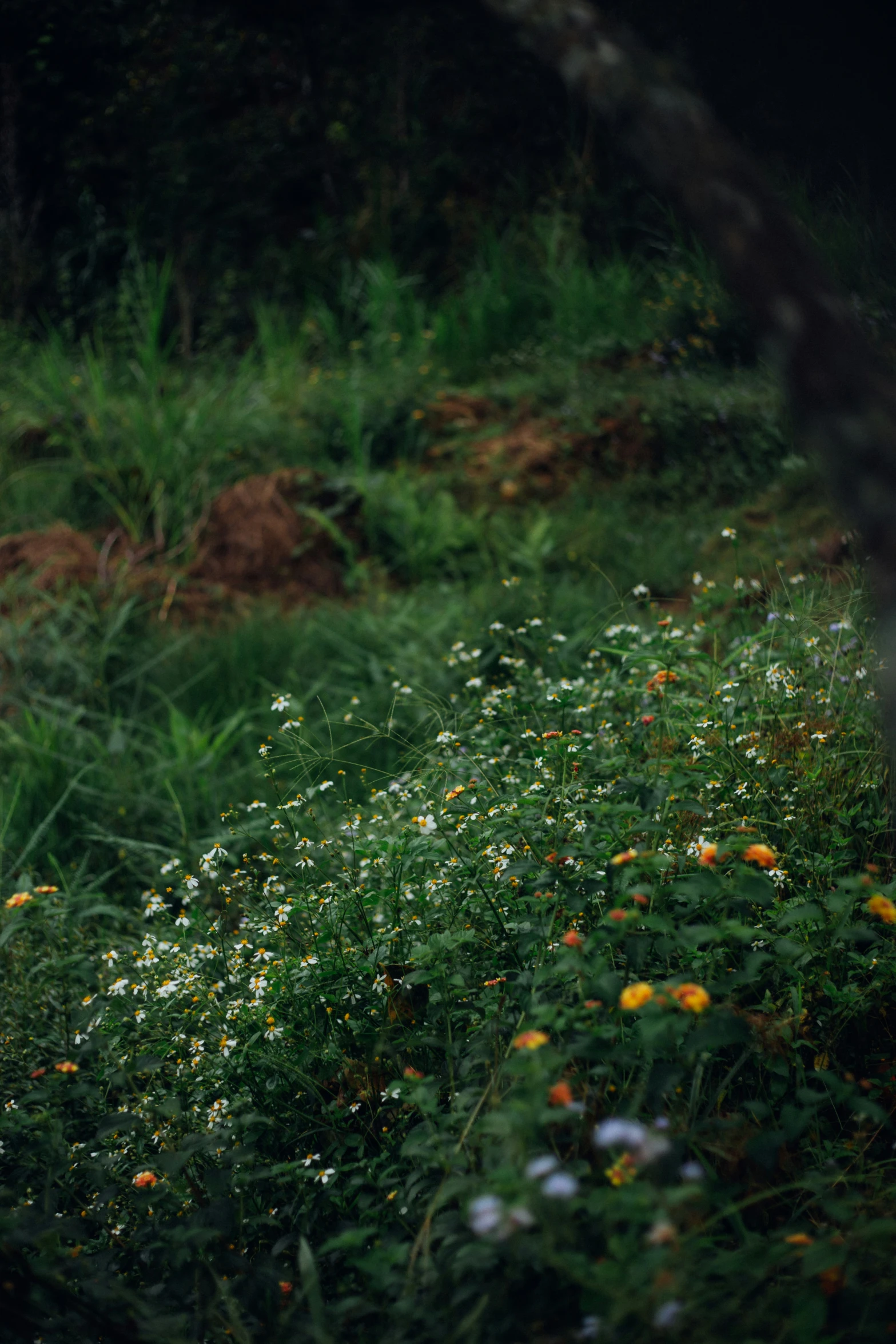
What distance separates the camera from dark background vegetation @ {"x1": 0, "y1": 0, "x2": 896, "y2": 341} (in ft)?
20.0

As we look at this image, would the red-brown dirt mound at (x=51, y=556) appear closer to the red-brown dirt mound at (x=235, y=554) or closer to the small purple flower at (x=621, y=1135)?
the red-brown dirt mound at (x=235, y=554)

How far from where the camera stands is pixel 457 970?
171cm

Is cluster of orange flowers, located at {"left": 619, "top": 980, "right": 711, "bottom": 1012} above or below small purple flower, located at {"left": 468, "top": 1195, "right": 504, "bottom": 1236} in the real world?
above

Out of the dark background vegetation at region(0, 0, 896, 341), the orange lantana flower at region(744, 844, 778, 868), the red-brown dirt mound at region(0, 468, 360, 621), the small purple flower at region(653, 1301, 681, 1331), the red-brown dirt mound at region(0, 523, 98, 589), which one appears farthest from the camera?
the dark background vegetation at region(0, 0, 896, 341)

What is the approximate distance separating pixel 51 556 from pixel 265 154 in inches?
247

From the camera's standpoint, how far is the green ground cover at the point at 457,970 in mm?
1180

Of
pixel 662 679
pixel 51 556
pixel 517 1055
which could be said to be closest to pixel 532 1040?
pixel 517 1055

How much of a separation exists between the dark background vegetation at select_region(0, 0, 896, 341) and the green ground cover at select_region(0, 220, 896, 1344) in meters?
2.81

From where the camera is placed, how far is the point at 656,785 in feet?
6.30

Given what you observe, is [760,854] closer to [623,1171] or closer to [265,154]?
[623,1171]

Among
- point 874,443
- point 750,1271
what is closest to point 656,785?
point 874,443

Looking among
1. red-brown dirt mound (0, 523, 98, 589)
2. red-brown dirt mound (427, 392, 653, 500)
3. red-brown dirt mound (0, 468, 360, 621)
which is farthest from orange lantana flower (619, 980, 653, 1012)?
red-brown dirt mound (427, 392, 653, 500)

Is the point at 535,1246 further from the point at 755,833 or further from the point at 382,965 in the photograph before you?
the point at 755,833

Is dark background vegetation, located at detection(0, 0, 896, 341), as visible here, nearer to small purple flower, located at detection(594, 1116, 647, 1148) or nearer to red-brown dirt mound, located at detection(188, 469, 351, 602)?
red-brown dirt mound, located at detection(188, 469, 351, 602)
